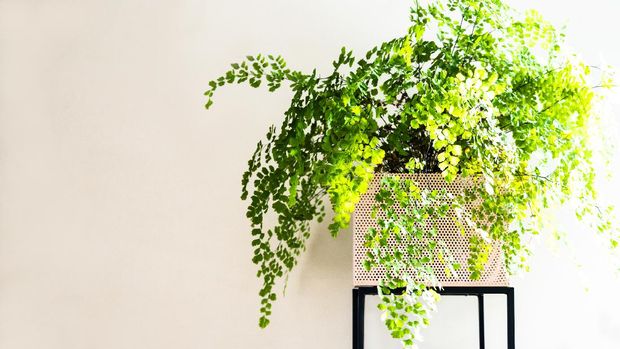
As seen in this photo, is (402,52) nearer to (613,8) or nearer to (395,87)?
(395,87)

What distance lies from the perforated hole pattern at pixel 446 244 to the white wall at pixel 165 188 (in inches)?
15.2

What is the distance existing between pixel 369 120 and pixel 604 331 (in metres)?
0.97

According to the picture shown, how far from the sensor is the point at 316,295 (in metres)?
1.79

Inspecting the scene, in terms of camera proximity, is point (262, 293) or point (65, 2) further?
point (65, 2)

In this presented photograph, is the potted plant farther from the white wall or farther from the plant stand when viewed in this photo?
the white wall

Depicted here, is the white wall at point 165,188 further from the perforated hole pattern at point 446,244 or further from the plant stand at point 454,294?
the perforated hole pattern at point 446,244

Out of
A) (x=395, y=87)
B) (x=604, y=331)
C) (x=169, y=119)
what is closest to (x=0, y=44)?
(x=169, y=119)

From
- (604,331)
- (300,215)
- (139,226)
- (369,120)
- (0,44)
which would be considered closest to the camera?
(369,120)

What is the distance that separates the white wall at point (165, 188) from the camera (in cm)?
178


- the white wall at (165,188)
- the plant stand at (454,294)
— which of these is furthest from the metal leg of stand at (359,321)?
the white wall at (165,188)

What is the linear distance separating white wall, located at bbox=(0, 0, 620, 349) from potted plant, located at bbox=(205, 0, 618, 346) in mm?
456

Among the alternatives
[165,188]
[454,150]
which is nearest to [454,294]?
[454,150]

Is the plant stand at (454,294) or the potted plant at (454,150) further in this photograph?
the plant stand at (454,294)

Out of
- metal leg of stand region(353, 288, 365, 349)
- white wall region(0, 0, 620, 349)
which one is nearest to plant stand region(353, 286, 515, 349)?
metal leg of stand region(353, 288, 365, 349)
